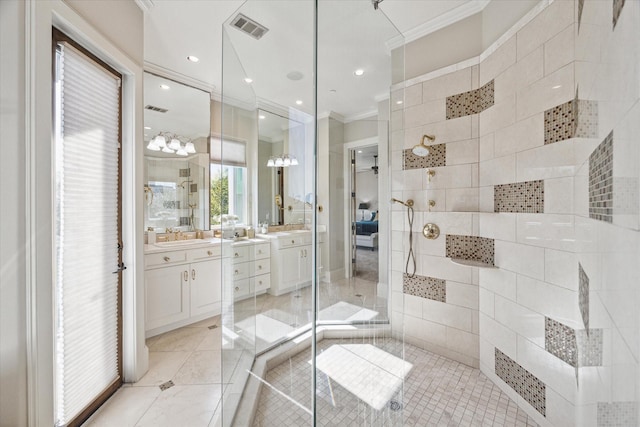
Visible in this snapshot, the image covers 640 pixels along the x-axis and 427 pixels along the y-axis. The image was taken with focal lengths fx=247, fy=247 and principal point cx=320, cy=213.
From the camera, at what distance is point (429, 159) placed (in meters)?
2.16

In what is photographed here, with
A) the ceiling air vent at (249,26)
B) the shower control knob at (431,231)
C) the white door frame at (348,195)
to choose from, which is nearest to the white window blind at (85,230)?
the ceiling air vent at (249,26)

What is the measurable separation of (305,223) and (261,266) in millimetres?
709

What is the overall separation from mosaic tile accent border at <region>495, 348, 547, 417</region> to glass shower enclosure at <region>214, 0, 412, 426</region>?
65 cm

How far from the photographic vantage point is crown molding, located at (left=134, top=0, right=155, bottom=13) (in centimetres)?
186

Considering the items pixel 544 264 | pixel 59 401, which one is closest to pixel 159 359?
pixel 59 401

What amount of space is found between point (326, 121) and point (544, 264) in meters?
1.63

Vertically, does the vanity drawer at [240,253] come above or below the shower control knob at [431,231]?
below

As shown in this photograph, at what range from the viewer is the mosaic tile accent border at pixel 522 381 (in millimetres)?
1439

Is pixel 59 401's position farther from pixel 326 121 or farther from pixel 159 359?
pixel 326 121

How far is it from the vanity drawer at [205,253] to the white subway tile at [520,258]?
272 centimetres

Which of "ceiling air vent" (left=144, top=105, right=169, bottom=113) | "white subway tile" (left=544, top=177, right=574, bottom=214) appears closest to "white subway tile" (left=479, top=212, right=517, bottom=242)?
"white subway tile" (left=544, top=177, right=574, bottom=214)

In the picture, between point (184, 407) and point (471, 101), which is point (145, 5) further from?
point (184, 407)

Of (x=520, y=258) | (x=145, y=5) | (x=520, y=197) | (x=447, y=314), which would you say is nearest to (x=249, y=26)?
(x=145, y=5)

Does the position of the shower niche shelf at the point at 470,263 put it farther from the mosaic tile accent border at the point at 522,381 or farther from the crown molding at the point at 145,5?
the crown molding at the point at 145,5
